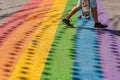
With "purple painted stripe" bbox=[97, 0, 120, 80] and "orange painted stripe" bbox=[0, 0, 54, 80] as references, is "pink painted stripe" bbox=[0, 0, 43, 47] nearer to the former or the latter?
"orange painted stripe" bbox=[0, 0, 54, 80]

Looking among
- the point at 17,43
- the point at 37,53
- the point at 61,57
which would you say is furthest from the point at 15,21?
the point at 61,57

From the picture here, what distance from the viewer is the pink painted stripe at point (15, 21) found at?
23.4 ft

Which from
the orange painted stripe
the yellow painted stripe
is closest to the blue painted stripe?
the yellow painted stripe

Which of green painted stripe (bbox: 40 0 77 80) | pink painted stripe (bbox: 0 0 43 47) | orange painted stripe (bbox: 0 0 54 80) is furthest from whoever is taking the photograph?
pink painted stripe (bbox: 0 0 43 47)

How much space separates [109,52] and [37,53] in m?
1.29

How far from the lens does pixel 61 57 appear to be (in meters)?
5.75

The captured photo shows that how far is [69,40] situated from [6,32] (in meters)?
1.48

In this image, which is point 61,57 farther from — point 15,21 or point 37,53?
point 15,21

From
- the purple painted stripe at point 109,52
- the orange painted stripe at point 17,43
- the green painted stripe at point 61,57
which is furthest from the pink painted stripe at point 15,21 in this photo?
the purple painted stripe at point 109,52

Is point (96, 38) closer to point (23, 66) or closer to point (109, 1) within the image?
point (23, 66)

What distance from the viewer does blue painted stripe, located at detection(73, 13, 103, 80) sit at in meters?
5.12

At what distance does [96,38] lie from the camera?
682 centimetres

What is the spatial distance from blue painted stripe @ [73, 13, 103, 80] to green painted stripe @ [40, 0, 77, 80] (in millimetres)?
100

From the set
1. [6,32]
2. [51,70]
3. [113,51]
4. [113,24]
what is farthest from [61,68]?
[113,24]
